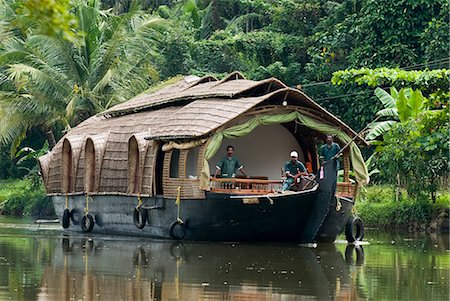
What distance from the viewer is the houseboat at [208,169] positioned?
14.4 metres

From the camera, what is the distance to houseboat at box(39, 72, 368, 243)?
47.3ft

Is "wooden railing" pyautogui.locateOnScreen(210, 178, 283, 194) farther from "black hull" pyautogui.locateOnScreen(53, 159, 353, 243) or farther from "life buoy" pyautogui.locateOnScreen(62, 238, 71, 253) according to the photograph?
"life buoy" pyautogui.locateOnScreen(62, 238, 71, 253)

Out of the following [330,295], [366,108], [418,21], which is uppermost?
[418,21]

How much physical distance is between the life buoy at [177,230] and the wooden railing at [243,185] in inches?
29.5

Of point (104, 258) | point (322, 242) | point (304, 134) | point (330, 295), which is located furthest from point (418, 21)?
point (330, 295)

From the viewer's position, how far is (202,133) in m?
14.4

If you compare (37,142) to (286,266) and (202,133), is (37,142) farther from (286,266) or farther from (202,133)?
(286,266)

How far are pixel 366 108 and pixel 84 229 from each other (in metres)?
8.81

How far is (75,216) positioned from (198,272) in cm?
845

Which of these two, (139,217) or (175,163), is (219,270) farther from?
(139,217)

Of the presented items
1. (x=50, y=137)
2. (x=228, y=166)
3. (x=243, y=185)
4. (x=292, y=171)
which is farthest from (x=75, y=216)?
(x=50, y=137)

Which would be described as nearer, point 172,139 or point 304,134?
point 172,139

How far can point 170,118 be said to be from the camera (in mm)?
15844

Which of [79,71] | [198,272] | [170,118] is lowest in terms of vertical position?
[198,272]
